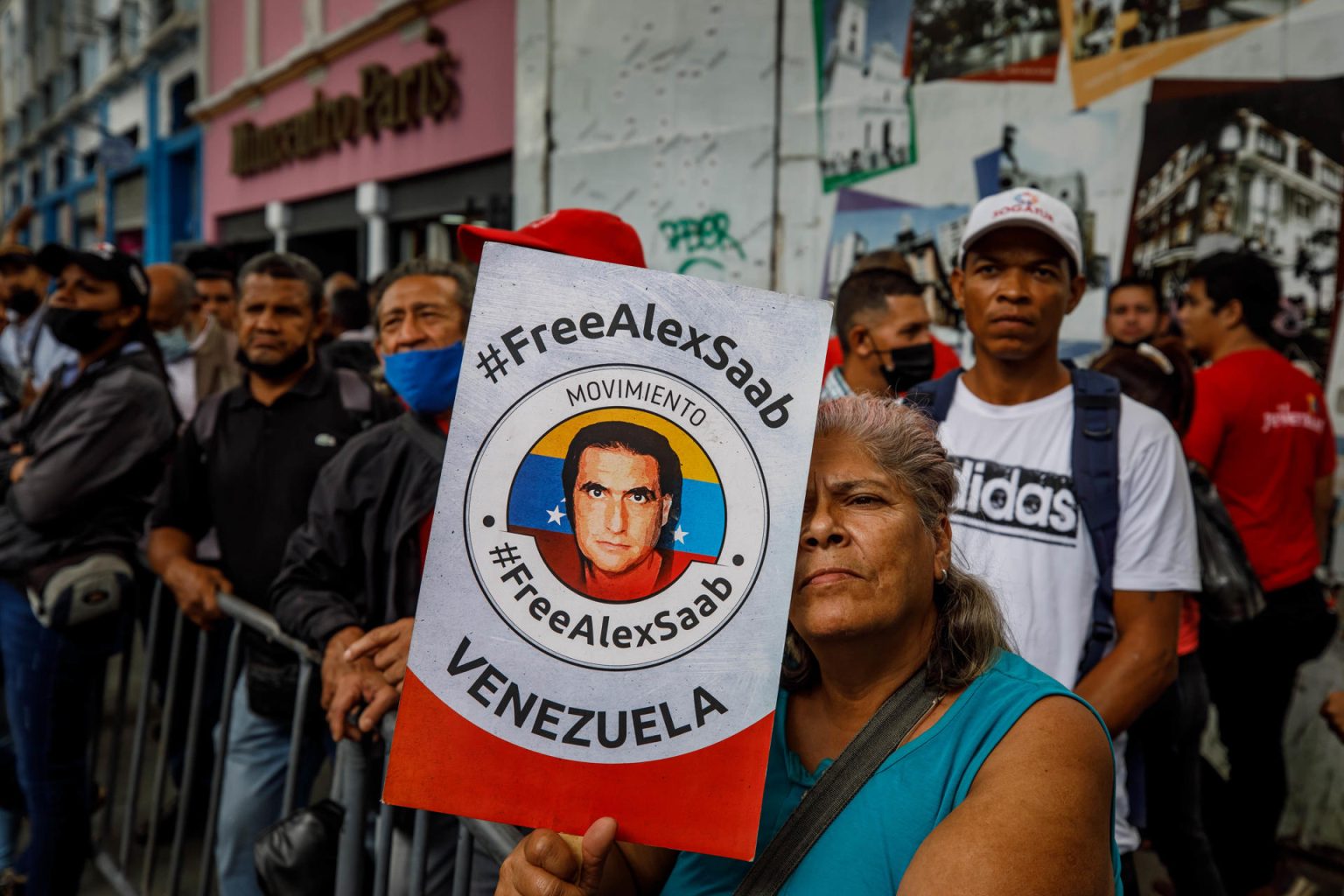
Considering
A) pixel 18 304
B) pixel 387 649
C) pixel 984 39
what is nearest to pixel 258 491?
pixel 387 649

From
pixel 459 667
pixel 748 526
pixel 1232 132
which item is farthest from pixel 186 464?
pixel 1232 132

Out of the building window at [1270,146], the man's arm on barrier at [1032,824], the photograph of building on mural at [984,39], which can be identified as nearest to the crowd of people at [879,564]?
the man's arm on barrier at [1032,824]

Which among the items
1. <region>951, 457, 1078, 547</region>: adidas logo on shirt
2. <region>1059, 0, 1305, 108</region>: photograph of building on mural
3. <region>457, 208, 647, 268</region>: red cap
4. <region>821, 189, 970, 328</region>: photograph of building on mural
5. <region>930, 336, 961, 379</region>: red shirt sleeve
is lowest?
<region>951, 457, 1078, 547</region>: adidas logo on shirt

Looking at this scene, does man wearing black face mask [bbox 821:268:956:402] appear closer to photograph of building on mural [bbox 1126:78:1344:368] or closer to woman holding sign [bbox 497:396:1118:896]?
woman holding sign [bbox 497:396:1118:896]

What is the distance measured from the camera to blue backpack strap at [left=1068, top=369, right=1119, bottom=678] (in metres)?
2.29

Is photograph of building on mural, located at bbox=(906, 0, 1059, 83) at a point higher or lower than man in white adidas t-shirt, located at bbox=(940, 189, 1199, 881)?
higher

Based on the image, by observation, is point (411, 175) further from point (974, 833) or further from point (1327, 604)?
point (974, 833)

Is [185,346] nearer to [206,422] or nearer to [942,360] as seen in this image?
[206,422]

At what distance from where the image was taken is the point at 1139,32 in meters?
5.33

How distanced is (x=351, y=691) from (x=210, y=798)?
1.55 meters

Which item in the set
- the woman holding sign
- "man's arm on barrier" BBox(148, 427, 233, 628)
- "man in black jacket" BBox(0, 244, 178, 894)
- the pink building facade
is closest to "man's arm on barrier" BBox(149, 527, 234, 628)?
"man's arm on barrier" BBox(148, 427, 233, 628)

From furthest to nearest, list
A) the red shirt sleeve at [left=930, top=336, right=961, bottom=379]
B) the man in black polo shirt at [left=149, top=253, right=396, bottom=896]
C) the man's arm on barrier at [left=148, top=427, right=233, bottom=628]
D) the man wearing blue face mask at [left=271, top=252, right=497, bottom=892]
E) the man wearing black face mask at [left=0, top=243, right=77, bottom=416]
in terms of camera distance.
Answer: the man wearing black face mask at [left=0, top=243, right=77, bottom=416] → the red shirt sleeve at [left=930, top=336, right=961, bottom=379] → the man's arm on barrier at [left=148, top=427, right=233, bottom=628] → the man in black polo shirt at [left=149, top=253, right=396, bottom=896] → the man wearing blue face mask at [left=271, top=252, right=497, bottom=892]

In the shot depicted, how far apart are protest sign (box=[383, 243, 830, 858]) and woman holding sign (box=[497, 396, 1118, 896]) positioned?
120mm

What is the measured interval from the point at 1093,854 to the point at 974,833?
0.50 feet
